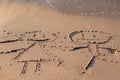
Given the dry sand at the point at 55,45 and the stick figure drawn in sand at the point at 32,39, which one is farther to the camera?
the stick figure drawn in sand at the point at 32,39

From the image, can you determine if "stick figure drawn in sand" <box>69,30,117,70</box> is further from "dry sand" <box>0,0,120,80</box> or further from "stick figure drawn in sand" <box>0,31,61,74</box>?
"stick figure drawn in sand" <box>0,31,61,74</box>

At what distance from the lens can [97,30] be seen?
4109 millimetres

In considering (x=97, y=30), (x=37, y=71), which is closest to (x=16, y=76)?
(x=37, y=71)

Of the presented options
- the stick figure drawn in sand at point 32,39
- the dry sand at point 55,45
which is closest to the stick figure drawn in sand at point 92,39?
the dry sand at point 55,45

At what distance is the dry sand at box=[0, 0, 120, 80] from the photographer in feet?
10.4

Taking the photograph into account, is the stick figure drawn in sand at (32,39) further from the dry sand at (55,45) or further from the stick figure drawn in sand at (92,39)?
the stick figure drawn in sand at (92,39)

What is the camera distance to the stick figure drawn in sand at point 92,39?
3.61 metres

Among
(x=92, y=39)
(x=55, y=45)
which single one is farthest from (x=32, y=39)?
(x=92, y=39)

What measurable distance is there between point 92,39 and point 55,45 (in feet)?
1.86

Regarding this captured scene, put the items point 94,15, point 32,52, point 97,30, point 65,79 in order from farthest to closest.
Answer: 1. point 94,15
2. point 97,30
3. point 32,52
4. point 65,79

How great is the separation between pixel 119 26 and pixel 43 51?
54.9 inches

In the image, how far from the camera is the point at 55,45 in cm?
371

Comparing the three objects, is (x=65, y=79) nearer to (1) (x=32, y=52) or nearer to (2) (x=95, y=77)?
(2) (x=95, y=77)

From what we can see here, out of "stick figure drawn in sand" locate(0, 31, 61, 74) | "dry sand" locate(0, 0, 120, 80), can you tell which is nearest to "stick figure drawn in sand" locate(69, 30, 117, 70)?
"dry sand" locate(0, 0, 120, 80)
